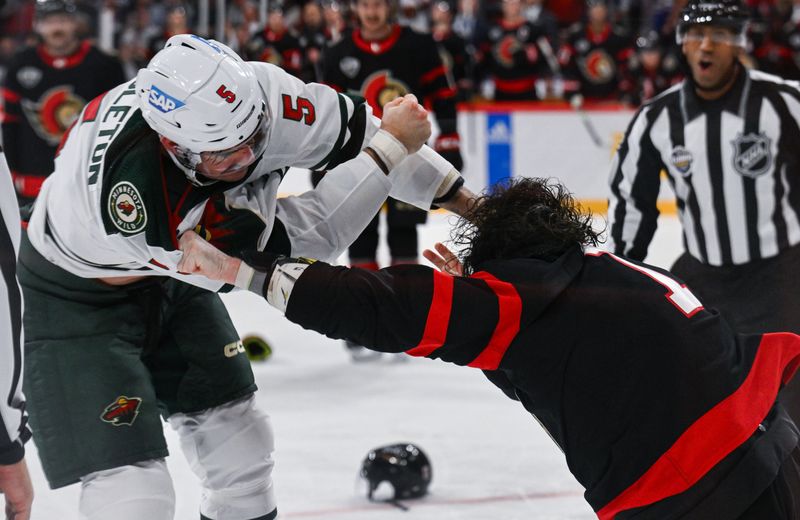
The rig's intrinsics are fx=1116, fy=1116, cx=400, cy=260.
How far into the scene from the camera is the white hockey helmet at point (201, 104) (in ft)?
6.26

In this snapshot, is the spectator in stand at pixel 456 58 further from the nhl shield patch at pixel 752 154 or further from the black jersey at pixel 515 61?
the nhl shield patch at pixel 752 154

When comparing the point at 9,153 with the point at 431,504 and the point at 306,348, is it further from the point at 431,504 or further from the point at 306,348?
the point at 431,504

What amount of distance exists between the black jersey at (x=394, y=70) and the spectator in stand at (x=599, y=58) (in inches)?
227

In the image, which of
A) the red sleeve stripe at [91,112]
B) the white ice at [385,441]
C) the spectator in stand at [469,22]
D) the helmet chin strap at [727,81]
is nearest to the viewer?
the red sleeve stripe at [91,112]

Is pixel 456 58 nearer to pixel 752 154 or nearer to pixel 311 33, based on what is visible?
pixel 311 33

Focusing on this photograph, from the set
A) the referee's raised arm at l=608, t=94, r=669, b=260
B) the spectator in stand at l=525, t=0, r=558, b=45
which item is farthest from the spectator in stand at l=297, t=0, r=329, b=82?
the referee's raised arm at l=608, t=94, r=669, b=260

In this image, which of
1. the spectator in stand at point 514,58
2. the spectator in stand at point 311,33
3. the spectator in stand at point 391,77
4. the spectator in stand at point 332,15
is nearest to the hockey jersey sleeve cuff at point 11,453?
the spectator in stand at point 391,77

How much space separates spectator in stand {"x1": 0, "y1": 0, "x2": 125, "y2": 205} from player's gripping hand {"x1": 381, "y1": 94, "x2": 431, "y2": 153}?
3.65 metres

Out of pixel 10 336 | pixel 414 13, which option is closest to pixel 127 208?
pixel 10 336

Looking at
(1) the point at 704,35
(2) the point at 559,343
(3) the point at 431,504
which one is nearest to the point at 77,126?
(2) the point at 559,343

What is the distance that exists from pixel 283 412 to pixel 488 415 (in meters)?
0.79

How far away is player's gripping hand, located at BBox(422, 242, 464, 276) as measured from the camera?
205cm

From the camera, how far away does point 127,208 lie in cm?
196

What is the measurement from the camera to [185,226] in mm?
2014
